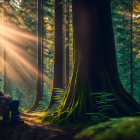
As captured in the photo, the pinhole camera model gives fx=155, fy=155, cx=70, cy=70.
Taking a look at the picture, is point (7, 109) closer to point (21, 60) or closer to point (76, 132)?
point (76, 132)

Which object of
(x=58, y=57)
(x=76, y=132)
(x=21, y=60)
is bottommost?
(x=76, y=132)

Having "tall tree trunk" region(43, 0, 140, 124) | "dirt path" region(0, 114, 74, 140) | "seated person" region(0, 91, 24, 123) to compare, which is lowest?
"dirt path" region(0, 114, 74, 140)

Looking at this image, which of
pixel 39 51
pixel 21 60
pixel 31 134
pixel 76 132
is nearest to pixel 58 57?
pixel 39 51

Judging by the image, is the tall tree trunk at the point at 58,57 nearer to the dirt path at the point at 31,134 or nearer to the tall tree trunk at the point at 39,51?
the tall tree trunk at the point at 39,51

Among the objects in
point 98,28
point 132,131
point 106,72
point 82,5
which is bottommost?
point 132,131

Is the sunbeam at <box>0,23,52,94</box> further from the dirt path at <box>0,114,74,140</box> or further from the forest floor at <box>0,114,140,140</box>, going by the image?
the forest floor at <box>0,114,140,140</box>

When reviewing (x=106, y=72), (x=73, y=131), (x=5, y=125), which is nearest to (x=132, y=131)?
(x=73, y=131)

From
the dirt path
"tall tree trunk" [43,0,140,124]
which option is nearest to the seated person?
the dirt path

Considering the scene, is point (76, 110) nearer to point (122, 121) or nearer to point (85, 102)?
point (85, 102)

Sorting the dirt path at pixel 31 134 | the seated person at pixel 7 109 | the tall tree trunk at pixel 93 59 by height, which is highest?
the tall tree trunk at pixel 93 59

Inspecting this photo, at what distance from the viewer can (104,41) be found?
5.50 metres

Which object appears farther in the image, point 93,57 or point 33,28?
point 33,28

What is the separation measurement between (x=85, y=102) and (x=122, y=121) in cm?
276

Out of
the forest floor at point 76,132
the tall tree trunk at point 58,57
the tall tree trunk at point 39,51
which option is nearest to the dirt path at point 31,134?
the forest floor at point 76,132
